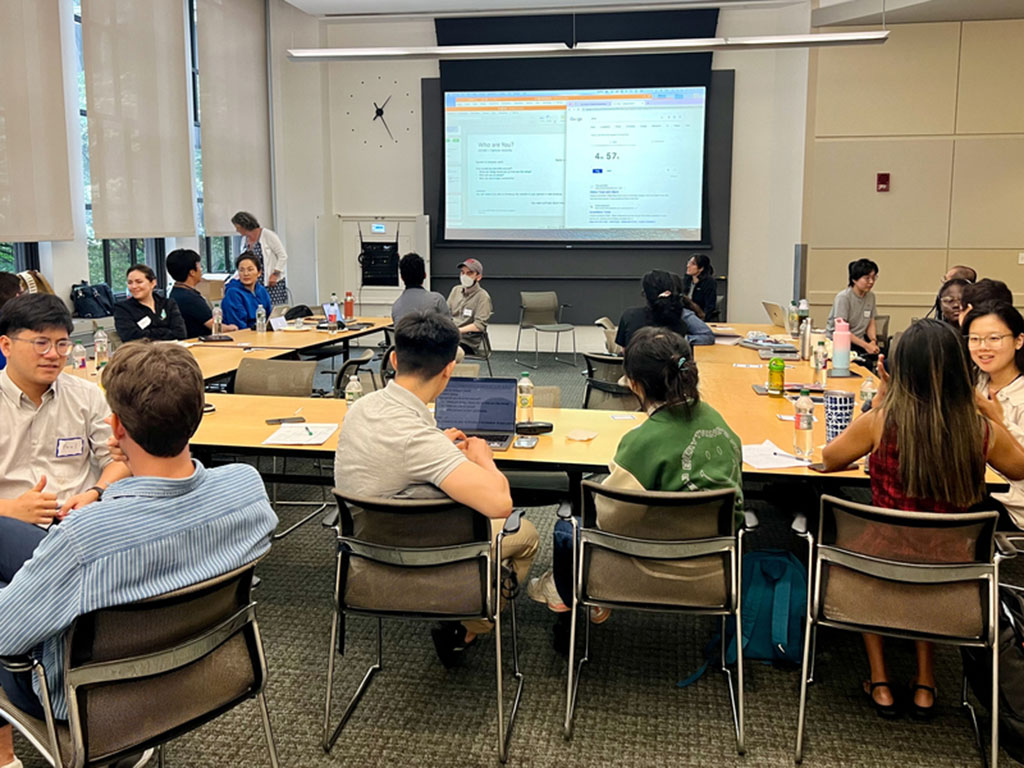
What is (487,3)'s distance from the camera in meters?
9.34

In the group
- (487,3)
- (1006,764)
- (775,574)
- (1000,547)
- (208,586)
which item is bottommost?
(1006,764)

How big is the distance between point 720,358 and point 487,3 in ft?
19.1

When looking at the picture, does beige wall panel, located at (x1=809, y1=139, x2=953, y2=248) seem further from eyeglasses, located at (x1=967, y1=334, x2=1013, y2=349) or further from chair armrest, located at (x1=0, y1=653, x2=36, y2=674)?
chair armrest, located at (x1=0, y1=653, x2=36, y2=674)

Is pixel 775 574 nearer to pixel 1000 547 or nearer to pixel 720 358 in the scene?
pixel 1000 547

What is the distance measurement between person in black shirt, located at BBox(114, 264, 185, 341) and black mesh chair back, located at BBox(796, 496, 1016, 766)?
4.46 meters

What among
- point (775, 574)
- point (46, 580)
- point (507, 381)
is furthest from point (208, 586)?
point (775, 574)

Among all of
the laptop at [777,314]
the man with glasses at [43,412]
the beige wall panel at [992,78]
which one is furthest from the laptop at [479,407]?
the beige wall panel at [992,78]

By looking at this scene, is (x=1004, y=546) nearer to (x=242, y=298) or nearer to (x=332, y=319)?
(x=332, y=319)

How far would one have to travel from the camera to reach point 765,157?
952 cm

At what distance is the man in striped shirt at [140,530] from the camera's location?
5.12ft

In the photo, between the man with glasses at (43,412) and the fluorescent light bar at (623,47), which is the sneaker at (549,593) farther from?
the fluorescent light bar at (623,47)

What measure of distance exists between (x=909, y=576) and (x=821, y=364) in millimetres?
2363

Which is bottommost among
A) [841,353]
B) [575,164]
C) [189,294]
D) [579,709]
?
[579,709]

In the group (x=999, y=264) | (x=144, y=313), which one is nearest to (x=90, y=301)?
(x=144, y=313)
